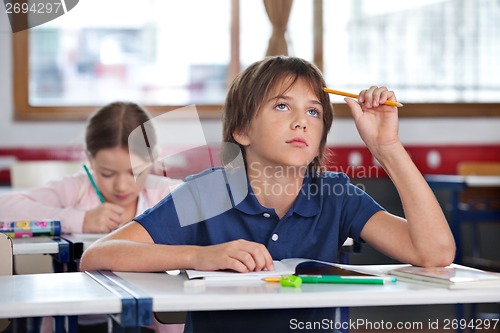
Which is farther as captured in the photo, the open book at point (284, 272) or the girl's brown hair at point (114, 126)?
the girl's brown hair at point (114, 126)

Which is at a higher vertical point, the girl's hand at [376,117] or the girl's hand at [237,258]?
the girl's hand at [376,117]

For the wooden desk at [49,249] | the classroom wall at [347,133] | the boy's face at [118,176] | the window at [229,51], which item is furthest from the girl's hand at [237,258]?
the window at [229,51]

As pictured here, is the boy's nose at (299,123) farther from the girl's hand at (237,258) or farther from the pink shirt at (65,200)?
the pink shirt at (65,200)

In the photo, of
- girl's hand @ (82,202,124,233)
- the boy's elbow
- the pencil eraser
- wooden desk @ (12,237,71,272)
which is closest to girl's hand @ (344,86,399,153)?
the boy's elbow

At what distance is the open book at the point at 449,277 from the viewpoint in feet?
4.24

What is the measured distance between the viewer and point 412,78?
18.5 feet

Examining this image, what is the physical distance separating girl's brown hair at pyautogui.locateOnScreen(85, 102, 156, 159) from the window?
2.40m

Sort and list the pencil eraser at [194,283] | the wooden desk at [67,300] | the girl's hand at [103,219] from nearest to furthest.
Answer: the wooden desk at [67,300] → the pencil eraser at [194,283] → the girl's hand at [103,219]

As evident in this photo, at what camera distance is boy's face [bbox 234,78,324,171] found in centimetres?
166

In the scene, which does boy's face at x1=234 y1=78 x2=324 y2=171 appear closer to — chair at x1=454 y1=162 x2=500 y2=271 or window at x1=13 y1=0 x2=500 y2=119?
chair at x1=454 y1=162 x2=500 y2=271

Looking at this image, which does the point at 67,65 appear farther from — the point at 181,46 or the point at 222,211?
the point at 222,211

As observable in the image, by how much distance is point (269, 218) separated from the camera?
1.73 m

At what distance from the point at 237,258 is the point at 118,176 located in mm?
1296

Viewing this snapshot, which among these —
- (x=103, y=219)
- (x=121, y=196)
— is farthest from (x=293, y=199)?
(x=121, y=196)
